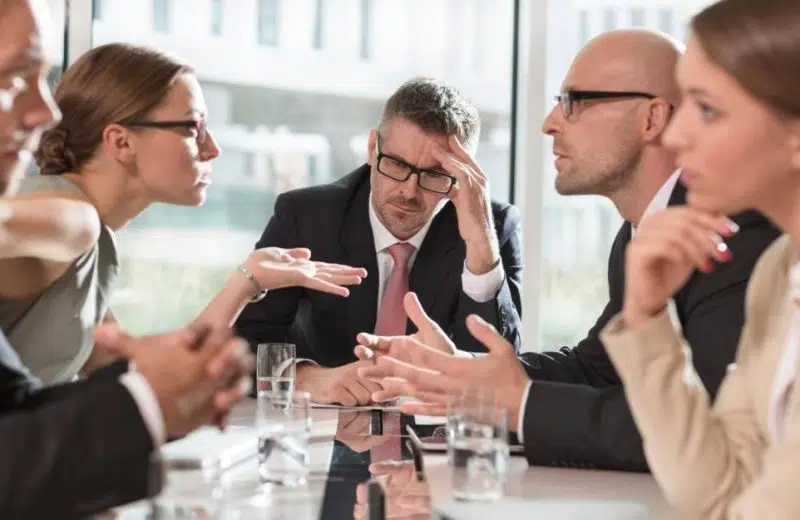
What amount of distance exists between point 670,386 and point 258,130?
365 cm

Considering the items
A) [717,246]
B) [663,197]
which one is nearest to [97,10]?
[663,197]

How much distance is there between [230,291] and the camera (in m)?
3.05

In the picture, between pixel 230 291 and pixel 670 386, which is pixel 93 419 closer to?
pixel 670 386

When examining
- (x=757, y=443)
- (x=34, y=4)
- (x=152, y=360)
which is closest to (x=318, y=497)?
(x=152, y=360)

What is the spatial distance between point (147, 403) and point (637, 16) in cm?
431

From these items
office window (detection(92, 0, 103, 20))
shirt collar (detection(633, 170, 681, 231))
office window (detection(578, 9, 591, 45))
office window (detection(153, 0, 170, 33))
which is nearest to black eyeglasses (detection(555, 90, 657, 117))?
shirt collar (detection(633, 170, 681, 231))

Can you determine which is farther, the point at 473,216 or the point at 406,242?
the point at 406,242

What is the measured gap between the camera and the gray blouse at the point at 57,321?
7.87ft

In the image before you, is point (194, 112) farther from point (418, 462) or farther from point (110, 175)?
point (418, 462)

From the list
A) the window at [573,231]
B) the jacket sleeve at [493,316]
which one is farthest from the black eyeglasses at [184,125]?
the window at [573,231]

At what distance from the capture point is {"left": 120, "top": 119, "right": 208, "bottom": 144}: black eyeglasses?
281 centimetres

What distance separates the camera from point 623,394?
2166mm

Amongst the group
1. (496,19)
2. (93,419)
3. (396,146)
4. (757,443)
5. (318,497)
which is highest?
(496,19)

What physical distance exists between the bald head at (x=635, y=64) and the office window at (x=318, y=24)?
7.52ft
